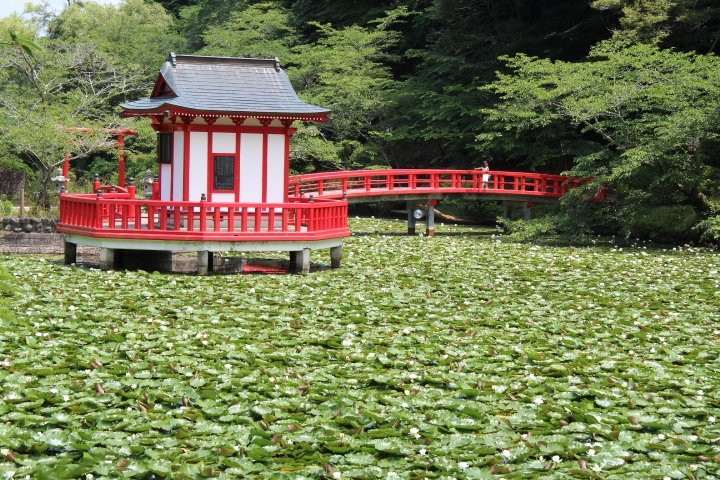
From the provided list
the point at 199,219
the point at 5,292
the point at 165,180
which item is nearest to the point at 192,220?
the point at 199,219

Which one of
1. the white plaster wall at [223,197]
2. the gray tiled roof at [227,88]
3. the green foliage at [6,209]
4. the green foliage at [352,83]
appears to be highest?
the green foliage at [352,83]

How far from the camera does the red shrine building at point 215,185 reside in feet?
58.9

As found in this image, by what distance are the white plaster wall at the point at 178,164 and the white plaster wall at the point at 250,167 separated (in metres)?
1.19

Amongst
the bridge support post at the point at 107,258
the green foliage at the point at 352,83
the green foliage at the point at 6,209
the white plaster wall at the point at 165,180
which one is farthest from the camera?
the green foliage at the point at 352,83

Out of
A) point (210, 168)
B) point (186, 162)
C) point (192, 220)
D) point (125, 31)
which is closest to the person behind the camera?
point (192, 220)

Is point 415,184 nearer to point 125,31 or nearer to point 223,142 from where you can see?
point 223,142

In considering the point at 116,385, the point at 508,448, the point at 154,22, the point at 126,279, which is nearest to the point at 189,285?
the point at 126,279

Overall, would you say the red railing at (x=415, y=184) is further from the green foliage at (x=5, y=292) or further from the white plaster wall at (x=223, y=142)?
the green foliage at (x=5, y=292)

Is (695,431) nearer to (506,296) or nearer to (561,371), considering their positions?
(561,371)

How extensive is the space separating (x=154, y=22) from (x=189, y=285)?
40183 millimetres

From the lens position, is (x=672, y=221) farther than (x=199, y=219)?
Yes

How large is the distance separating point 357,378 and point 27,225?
65.1 feet

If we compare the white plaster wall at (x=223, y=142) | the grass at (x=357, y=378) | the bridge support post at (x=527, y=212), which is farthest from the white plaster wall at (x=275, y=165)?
the bridge support post at (x=527, y=212)

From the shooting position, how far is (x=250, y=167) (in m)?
20.4
